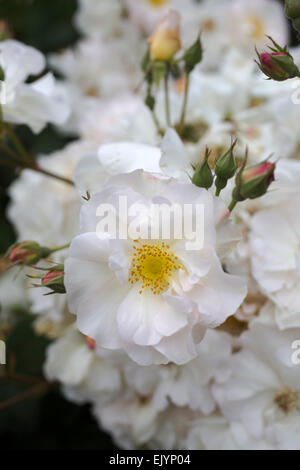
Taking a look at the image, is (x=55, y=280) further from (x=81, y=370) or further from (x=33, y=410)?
(x=33, y=410)

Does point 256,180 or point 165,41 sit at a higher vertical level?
point 165,41

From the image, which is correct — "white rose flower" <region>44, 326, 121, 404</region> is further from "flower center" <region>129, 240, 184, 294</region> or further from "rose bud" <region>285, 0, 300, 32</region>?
"rose bud" <region>285, 0, 300, 32</region>

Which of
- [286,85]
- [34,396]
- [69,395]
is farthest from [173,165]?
[34,396]

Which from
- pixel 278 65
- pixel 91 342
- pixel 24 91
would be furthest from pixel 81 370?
pixel 278 65

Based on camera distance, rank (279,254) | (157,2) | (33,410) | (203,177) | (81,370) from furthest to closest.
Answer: (157,2) → (33,410) → (81,370) → (279,254) → (203,177)

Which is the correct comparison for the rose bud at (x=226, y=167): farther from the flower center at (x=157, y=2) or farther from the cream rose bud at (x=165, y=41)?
the flower center at (x=157, y=2)

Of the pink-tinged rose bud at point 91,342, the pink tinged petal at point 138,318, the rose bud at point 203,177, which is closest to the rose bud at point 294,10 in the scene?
the rose bud at point 203,177

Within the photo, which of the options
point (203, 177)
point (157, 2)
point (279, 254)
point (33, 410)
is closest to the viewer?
point (203, 177)

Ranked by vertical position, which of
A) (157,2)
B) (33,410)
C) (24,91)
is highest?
(157,2)
